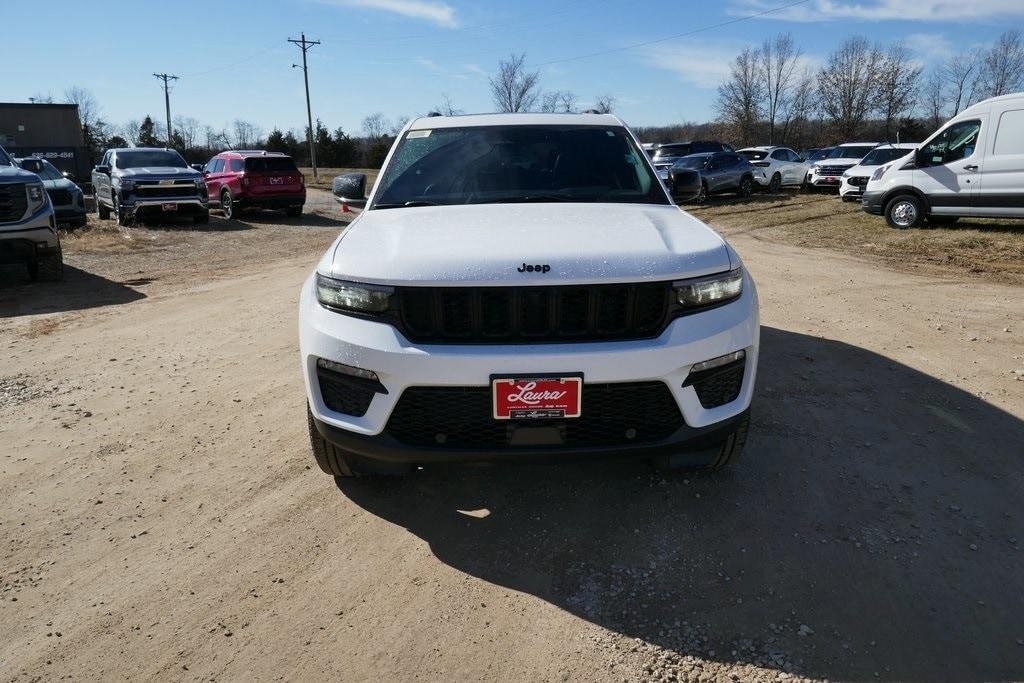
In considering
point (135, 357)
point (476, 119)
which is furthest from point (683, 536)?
point (135, 357)

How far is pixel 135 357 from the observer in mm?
5562

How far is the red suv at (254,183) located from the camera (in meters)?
18.6

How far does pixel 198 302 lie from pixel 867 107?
227 ft

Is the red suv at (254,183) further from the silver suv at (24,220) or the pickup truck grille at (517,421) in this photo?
the pickup truck grille at (517,421)

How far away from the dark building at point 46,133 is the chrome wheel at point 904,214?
3531cm

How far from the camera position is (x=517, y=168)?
398 cm

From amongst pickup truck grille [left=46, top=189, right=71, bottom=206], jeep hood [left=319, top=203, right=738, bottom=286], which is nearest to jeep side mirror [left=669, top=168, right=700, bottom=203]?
jeep hood [left=319, top=203, right=738, bottom=286]

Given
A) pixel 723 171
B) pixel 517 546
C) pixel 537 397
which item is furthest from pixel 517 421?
pixel 723 171

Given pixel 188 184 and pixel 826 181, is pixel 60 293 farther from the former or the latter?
pixel 826 181

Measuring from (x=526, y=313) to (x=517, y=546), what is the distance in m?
0.97

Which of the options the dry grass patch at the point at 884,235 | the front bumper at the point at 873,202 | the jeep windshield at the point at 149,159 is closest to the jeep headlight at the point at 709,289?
the dry grass patch at the point at 884,235

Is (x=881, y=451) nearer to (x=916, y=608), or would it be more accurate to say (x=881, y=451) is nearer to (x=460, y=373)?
(x=916, y=608)

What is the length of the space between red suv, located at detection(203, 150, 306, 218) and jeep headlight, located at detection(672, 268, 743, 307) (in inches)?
708

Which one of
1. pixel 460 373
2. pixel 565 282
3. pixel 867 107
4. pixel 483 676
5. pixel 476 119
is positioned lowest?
pixel 483 676
